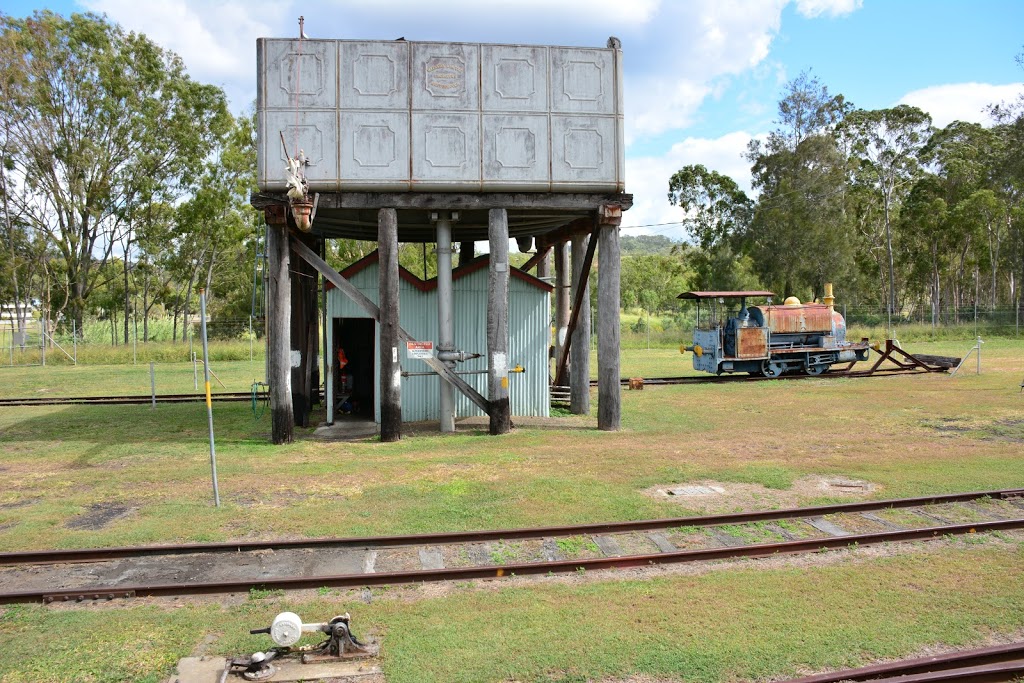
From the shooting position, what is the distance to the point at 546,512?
9.82 metres

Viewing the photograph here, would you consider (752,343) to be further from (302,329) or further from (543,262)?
(302,329)

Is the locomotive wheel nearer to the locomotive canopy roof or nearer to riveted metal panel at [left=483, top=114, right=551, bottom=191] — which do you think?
the locomotive canopy roof

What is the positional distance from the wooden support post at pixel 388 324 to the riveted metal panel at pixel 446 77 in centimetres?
247

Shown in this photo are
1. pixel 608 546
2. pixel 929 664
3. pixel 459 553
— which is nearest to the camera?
pixel 929 664

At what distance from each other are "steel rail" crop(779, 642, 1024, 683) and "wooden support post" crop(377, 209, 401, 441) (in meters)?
10.9

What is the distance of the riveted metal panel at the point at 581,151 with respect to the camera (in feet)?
51.3

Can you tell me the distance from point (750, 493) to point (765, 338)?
17174 mm

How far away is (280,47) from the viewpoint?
15.0 meters

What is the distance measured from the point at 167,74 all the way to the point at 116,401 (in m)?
29.1

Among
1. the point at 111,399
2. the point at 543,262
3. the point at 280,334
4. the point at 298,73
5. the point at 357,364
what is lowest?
the point at 111,399

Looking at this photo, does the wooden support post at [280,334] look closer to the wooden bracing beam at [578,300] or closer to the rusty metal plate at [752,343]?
the wooden bracing beam at [578,300]

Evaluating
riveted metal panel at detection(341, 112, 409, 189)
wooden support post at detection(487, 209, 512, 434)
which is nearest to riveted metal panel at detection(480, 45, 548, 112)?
riveted metal panel at detection(341, 112, 409, 189)

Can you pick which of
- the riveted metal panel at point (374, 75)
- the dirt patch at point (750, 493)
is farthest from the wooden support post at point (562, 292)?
the dirt patch at point (750, 493)

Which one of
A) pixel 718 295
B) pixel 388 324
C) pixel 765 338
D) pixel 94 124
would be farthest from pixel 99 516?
pixel 94 124
